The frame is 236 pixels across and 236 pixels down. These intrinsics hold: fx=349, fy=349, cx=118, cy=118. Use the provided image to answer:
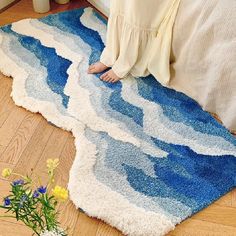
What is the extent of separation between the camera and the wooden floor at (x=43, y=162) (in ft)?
3.14

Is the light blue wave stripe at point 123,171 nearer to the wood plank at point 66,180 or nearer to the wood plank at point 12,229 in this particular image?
the wood plank at point 66,180

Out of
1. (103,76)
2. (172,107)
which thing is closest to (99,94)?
(103,76)

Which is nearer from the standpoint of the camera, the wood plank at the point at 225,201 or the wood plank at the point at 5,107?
the wood plank at the point at 225,201

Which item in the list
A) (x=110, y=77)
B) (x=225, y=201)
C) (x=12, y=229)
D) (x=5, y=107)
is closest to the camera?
(x=12, y=229)

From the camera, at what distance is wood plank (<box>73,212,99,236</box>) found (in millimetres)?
945

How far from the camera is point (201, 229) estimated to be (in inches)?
38.2

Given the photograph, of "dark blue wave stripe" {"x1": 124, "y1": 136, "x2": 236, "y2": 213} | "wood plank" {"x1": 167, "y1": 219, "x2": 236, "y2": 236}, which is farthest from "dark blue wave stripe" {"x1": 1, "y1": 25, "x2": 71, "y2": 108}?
"wood plank" {"x1": 167, "y1": 219, "x2": 236, "y2": 236}

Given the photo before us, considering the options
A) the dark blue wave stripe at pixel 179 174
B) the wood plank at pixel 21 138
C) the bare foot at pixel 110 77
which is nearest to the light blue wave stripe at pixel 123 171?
the dark blue wave stripe at pixel 179 174

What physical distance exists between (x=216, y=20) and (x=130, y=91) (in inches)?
17.3

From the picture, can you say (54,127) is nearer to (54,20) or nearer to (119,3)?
(119,3)

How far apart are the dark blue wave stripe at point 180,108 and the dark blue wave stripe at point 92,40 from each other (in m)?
0.09

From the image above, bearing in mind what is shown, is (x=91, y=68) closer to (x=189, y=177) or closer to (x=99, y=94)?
(x=99, y=94)

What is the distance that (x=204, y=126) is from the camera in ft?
4.16

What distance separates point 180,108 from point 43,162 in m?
0.56
